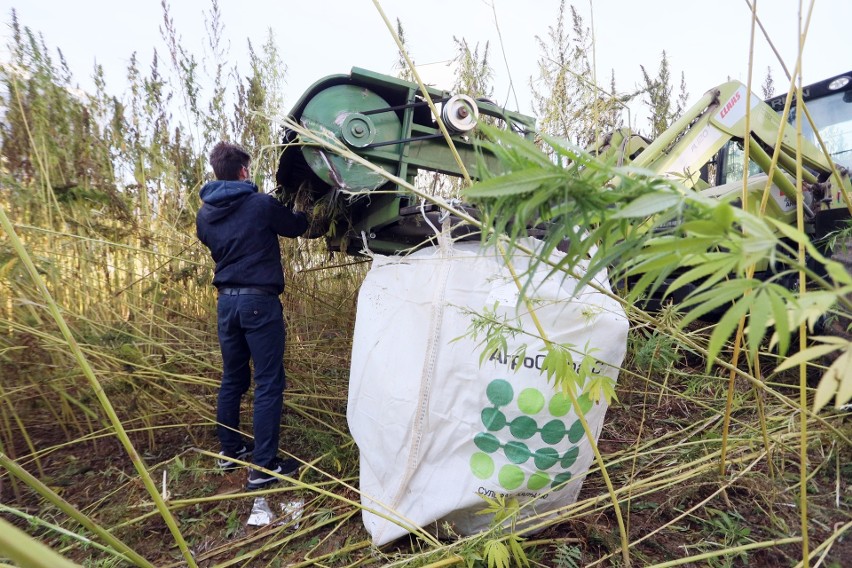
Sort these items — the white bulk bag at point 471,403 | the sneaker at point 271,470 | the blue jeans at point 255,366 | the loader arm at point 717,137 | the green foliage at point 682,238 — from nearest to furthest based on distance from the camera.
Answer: the green foliage at point 682,238
the white bulk bag at point 471,403
the sneaker at point 271,470
the blue jeans at point 255,366
the loader arm at point 717,137

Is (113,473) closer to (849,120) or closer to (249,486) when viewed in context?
(249,486)

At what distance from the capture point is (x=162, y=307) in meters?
2.28

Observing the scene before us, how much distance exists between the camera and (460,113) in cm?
138

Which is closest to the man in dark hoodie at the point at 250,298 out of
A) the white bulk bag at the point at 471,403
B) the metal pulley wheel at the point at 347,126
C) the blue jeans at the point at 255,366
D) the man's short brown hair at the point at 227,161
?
the blue jeans at the point at 255,366

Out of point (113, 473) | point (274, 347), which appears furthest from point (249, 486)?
point (113, 473)

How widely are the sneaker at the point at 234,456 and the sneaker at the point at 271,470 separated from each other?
155 millimetres

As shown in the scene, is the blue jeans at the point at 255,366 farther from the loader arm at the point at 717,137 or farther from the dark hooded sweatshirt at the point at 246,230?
the loader arm at the point at 717,137

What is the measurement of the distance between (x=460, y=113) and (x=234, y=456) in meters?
1.69

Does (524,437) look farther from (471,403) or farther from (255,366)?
(255,366)

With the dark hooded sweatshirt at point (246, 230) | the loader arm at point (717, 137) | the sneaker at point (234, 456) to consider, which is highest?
the loader arm at point (717, 137)

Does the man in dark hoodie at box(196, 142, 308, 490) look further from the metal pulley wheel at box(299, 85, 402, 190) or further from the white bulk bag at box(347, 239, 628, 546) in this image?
the white bulk bag at box(347, 239, 628, 546)

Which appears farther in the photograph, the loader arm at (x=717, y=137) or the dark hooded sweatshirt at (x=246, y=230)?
the loader arm at (x=717, y=137)

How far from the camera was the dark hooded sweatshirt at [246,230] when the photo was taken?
2.03 metres

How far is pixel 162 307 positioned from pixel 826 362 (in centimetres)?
292
